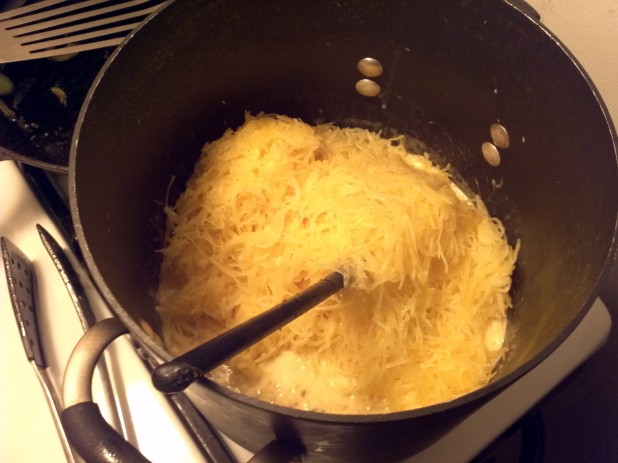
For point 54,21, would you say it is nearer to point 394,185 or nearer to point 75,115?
point 75,115

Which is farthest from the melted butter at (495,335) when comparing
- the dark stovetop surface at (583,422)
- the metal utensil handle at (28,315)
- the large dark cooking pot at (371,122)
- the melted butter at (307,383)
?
the metal utensil handle at (28,315)

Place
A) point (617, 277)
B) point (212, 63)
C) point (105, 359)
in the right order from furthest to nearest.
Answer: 1. point (617, 277)
2. point (212, 63)
3. point (105, 359)

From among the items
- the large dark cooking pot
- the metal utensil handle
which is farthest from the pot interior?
the metal utensil handle

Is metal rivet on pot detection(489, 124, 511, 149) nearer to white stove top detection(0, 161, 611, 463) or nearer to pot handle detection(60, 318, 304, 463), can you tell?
white stove top detection(0, 161, 611, 463)

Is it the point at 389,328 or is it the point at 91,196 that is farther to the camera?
the point at 389,328

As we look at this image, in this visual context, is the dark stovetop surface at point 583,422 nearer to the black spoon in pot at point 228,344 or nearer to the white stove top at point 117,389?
the white stove top at point 117,389

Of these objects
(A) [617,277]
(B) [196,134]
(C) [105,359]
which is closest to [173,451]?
(C) [105,359]

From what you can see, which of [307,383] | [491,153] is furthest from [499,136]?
[307,383]
